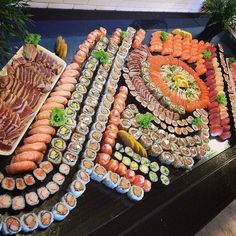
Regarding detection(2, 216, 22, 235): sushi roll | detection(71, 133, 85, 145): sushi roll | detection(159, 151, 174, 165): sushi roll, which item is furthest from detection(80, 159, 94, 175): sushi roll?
detection(159, 151, 174, 165): sushi roll

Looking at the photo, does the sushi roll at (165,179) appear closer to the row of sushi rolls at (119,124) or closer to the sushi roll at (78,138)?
the row of sushi rolls at (119,124)

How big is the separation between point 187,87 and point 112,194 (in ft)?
8.22

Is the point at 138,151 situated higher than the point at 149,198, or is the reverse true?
the point at 138,151

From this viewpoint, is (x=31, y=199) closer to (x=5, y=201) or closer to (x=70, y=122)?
(x=5, y=201)

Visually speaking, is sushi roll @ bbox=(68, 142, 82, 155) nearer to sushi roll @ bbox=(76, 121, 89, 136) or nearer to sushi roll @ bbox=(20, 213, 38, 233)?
sushi roll @ bbox=(76, 121, 89, 136)

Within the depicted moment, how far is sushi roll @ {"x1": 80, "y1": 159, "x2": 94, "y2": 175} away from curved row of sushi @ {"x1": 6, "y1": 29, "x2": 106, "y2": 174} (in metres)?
0.40

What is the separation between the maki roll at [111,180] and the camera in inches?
131

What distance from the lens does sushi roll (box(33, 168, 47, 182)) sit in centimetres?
302

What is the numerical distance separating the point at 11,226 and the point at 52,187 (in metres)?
0.53

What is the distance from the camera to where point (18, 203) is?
2.78 m

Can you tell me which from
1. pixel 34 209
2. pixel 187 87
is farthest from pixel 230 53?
pixel 34 209

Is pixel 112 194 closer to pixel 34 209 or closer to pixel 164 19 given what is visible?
pixel 34 209

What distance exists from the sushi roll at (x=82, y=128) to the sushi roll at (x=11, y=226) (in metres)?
1.17

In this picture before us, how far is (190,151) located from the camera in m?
4.21
